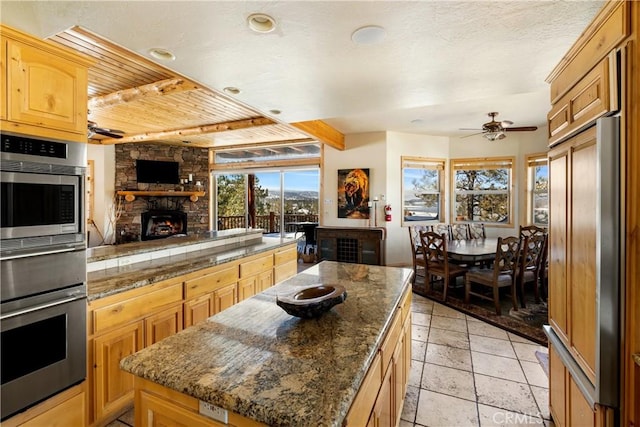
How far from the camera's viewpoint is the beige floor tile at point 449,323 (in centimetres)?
337

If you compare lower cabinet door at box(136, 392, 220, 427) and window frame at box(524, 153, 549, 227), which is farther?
window frame at box(524, 153, 549, 227)

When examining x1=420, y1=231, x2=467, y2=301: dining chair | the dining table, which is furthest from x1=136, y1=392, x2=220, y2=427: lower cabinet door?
the dining table

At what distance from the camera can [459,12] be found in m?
1.59

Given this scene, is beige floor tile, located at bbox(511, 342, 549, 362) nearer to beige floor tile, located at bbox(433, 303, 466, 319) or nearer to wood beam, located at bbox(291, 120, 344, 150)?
beige floor tile, located at bbox(433, 303, 466, 319)

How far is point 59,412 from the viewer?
162 centimetres

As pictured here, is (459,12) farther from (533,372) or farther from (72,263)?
(533,372)

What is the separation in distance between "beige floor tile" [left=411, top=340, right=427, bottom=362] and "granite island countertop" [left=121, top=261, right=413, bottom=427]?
1509 mm

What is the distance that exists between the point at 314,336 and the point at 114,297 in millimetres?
1471

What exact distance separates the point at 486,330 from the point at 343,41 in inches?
131

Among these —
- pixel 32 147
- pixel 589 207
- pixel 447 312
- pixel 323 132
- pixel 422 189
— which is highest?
pixel 323 132

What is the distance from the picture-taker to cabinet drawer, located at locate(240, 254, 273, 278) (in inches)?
124

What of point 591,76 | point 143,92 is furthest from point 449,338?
point 143,92

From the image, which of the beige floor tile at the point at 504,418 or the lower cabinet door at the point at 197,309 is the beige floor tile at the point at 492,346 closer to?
the beige floor tile at the point at 504,418

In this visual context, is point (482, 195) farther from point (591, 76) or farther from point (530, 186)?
point (591, 76)
